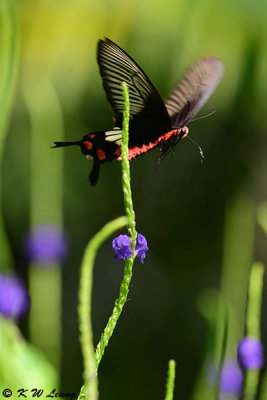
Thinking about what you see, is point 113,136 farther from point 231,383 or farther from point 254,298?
point 231,383

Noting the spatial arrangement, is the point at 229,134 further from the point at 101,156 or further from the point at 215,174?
the point at 101,156

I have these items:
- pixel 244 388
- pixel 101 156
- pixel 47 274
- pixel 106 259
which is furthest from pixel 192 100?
pixel 106 259

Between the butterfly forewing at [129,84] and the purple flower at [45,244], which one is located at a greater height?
the butterfly forewing at [129,84]

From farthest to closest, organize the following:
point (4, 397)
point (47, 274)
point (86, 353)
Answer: point (47, 274)
point (4, 397)
point (86, 353)

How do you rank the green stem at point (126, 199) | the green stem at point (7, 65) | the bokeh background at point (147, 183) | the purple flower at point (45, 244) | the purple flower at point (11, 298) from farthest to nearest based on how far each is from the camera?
the bokeh background at point (147, 183) < the purple flower at point (45, 244) < the purple flower at point (11, 298) < the green stem at point (7, 65) < the green stem at point (126, 199)

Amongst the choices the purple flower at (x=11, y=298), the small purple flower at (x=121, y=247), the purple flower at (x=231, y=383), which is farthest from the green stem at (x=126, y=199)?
the purple flower at (x=231, y=383)

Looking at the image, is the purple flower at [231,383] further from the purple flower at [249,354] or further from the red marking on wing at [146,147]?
the red marking on wing at [146,147]

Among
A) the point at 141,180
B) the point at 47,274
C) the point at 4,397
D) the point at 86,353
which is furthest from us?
the point at 141,180

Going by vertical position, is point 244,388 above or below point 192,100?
below
